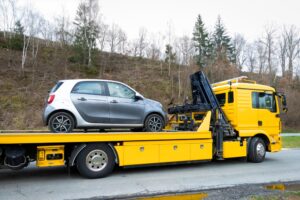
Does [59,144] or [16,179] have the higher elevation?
[59,144]

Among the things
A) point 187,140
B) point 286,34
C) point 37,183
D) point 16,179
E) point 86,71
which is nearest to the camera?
point 37,183

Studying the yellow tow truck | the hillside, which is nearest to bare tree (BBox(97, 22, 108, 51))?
the hillside

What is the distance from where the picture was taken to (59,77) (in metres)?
27.3

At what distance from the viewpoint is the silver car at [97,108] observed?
22.9ft

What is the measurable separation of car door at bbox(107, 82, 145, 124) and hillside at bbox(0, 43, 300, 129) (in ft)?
41.4

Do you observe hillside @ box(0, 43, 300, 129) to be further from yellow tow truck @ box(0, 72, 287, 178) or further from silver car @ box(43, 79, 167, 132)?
yellow tow truck @ box(0, 72, 287, 178)

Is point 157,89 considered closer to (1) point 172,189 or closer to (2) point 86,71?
(2) point 86,71

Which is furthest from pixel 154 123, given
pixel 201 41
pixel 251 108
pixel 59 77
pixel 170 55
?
pixel 201 41

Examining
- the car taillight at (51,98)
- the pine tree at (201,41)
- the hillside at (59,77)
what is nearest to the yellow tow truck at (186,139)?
the car taillight at (51,98)

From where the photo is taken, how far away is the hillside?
20.8 metres

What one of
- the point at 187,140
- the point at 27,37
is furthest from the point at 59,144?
the point at 27,37

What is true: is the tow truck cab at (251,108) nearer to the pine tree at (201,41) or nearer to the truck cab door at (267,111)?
the truck cab door at (267,111)

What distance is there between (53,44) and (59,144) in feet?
101

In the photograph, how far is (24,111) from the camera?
20.7 m
